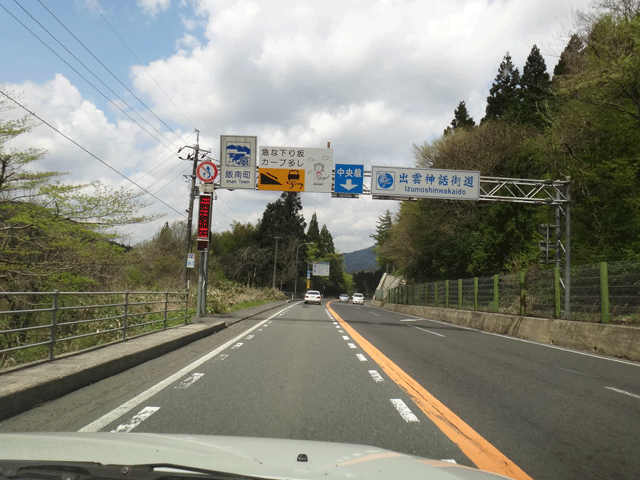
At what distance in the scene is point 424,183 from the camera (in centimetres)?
2259

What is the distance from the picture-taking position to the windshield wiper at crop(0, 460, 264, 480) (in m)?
2.42

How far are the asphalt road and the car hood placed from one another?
128cm

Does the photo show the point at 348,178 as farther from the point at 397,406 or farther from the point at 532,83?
the point at 532,83

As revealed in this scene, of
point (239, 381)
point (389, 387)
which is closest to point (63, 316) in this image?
point (239, 381)

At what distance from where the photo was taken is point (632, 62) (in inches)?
746

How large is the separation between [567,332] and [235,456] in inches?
583

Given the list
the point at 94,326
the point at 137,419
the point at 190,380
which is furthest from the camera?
the point at 94,326

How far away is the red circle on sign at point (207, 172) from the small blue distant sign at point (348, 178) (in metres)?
5.19

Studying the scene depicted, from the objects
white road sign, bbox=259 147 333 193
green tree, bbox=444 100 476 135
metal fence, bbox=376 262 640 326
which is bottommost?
metal fence, bbox=376 262 640 326

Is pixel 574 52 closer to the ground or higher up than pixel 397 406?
higher up

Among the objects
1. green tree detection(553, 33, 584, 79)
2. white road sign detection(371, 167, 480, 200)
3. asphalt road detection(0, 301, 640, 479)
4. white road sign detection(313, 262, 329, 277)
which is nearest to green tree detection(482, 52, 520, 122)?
green tree detection(553, 33, 584, 79)

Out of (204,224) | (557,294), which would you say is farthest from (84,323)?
(557,294)

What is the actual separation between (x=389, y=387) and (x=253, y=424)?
2.83m

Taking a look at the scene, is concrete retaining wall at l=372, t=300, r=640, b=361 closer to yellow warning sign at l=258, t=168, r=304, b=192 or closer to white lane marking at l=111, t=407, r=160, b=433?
yellow warning sign at l=258, t=168, r=304, b=192
